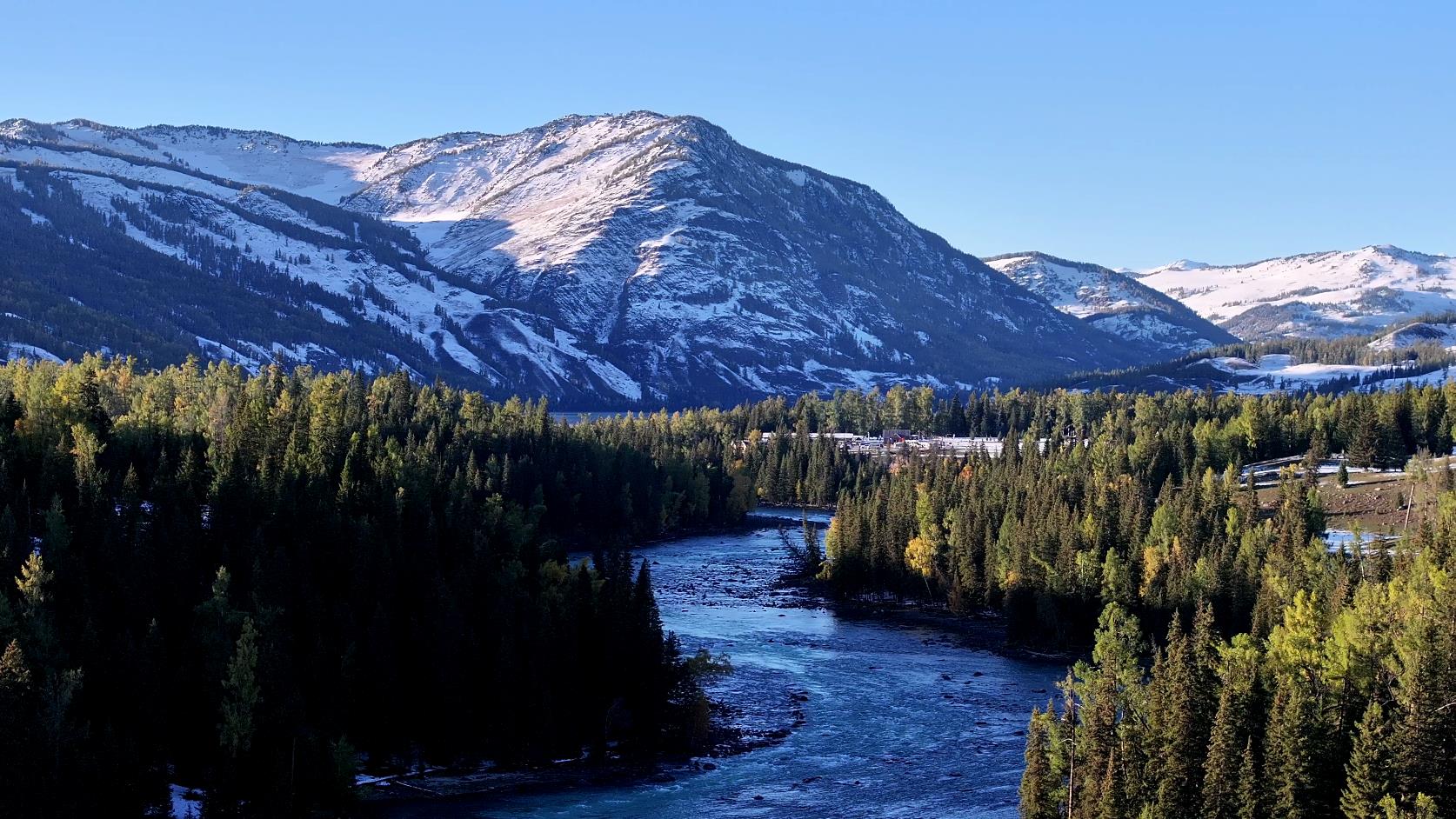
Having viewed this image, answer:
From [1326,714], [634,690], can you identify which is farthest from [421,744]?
[1326,714]

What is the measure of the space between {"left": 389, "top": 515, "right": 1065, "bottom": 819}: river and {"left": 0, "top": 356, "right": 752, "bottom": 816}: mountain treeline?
975cm

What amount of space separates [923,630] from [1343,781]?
7951cm

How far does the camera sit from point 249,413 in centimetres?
16612

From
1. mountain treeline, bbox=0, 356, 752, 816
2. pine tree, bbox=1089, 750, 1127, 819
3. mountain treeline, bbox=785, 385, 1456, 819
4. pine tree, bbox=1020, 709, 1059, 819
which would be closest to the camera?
mountain treeline, bbox=785, 385, 1456, 819

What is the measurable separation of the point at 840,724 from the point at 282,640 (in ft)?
146

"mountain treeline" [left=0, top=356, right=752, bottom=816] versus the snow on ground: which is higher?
"mountain treeline" [left=0, top=356, right=752, bottom=816]

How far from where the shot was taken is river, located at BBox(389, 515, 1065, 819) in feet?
311

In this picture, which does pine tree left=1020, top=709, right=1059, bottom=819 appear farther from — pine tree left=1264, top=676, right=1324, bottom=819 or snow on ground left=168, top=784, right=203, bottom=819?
snow on ground left=168, top=784, right=203, bottom=819

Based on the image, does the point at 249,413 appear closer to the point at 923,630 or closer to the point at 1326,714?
the point at 923,630

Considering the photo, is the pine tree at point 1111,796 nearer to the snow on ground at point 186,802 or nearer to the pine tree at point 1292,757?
the pine tree at point 1292,757

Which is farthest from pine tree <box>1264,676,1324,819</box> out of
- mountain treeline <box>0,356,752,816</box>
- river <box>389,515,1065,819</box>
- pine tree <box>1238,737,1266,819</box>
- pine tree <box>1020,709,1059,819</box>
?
mountain treeline <box>0,356,752,816</box>

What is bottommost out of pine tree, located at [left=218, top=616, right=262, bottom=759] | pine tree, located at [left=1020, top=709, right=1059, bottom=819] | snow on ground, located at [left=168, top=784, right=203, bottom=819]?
snow on ground, located at [left=168, top=784, right=203, bottom=819]

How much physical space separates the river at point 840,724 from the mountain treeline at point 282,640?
975 centimetres

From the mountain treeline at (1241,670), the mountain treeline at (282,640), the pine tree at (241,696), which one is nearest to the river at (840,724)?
the mountain treeline at (1241,670)
